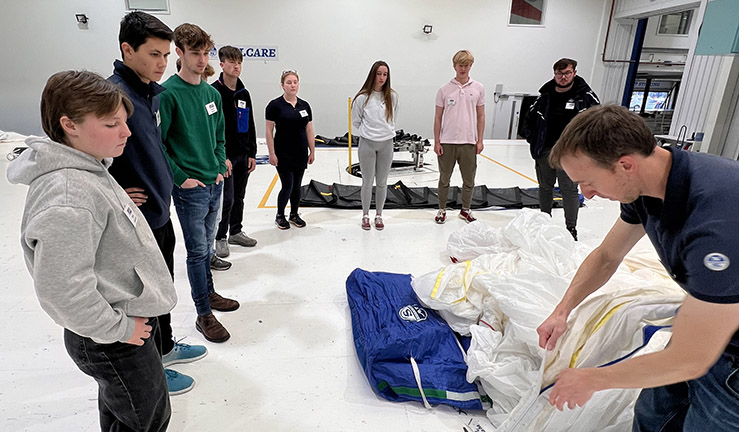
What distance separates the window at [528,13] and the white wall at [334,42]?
178 mm

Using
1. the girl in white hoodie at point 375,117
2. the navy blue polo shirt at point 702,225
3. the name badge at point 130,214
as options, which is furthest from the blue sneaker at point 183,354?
the girl in white hoodie at point 375,117

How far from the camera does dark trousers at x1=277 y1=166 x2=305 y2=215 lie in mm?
3506

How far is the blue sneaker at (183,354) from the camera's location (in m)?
1.92

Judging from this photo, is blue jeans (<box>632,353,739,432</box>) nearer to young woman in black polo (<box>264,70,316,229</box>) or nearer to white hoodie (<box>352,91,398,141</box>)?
white hoodie (<box>352,91,398,141</box>)

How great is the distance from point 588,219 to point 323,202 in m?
2.83

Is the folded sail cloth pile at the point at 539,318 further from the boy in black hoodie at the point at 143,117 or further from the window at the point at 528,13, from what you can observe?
the window at the point at 528,13

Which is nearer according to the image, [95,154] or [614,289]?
[95,154]

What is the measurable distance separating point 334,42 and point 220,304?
778 centimetres

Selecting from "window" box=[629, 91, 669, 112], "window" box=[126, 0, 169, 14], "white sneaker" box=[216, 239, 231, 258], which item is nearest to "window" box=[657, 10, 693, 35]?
"window" box=[629, 91, 669, 112]

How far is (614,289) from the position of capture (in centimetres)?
156

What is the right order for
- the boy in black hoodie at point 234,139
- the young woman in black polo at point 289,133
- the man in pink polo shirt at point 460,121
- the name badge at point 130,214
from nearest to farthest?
the name badge at point 130,214, the boy in black hoodie at point 234,139, the young woman in black polo at point 289,133, the man in pink polo shirt at point 460,121

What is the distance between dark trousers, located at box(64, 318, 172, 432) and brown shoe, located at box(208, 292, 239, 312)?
1163 millimetres

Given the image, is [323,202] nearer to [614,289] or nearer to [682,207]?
[614,289]

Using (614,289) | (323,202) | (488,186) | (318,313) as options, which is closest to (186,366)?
(318,313)
